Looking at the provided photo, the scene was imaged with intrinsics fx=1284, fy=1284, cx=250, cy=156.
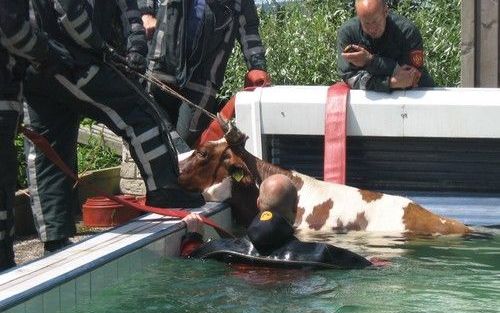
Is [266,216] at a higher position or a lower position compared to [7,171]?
lower

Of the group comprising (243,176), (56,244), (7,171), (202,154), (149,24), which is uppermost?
(149,24)

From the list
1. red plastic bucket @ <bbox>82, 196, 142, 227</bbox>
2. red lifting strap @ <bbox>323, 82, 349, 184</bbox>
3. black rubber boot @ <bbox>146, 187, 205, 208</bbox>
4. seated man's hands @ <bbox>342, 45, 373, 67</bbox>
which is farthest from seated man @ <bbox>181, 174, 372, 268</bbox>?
red plastic bucket @ <bbox>82, 196, 142, 227</bbox>

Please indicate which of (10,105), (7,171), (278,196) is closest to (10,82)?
(10,105)

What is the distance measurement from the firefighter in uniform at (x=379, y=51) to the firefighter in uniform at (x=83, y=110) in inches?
67.0

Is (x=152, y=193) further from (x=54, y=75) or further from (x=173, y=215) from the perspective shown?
(x=54, y=75)

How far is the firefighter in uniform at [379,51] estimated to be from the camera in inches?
335

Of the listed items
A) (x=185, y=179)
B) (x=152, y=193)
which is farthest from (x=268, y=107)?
(x=152, y=193)

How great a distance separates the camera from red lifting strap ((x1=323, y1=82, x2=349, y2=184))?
333 inches

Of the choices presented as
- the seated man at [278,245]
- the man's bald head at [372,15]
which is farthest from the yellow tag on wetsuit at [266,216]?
the man's bald head at [372,15]

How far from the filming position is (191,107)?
9062 millimetres

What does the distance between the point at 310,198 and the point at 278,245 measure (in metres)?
1.66

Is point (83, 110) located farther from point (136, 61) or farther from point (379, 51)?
point (379, 51)

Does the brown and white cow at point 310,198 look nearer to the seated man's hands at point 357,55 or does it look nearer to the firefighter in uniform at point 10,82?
the seated man's hands at point 357,55

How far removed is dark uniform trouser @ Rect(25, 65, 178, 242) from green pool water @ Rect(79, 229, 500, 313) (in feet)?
2.25
